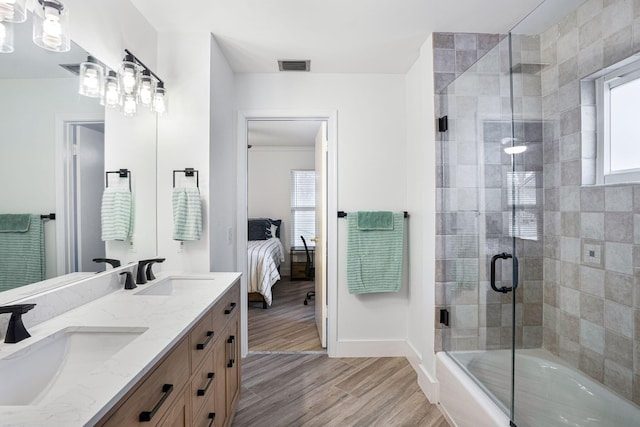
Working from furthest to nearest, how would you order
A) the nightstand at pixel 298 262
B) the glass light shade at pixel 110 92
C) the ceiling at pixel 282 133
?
1. the nightstand at pixel 298 262
2. the ceiling at pixel 282 133
3. the glass light shade at pixel 110 92

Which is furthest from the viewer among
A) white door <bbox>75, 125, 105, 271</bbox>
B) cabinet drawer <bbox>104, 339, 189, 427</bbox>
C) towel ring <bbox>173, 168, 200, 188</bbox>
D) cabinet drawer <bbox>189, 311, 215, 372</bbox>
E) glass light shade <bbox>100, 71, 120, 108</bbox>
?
towel ring <bbox>173, 168, 200, 188</bbox>

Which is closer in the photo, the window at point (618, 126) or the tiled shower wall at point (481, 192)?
the window at point (618, 126)

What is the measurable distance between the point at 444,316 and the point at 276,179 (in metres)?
4.29

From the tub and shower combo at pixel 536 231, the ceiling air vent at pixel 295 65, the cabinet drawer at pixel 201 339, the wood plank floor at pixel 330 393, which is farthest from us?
the ceiling air vent at pixel 295 65

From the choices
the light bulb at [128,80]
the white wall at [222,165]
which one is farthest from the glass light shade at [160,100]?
the white wall at [222,165]

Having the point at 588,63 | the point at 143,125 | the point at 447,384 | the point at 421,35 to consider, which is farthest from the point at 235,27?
the point at 447,384

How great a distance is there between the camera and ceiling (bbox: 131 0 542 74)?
181 cm

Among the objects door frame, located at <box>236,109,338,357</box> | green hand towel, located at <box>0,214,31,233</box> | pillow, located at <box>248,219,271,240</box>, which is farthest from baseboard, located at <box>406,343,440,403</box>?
pillow, located at <box>248,219,271,240</box>

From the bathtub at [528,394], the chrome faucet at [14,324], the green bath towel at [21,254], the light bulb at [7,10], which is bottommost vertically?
the bathtub at [528,394]

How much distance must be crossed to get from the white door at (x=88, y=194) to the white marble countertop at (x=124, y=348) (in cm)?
23

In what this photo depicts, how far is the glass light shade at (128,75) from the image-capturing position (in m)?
1.66

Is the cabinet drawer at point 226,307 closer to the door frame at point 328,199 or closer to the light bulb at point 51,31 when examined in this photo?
the door frame at point 328,199

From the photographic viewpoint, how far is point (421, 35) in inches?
84.7

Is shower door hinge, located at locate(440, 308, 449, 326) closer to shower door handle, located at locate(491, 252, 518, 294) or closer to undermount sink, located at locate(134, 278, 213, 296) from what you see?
shower door handle, located at locate(491, 252, 518, 294)
